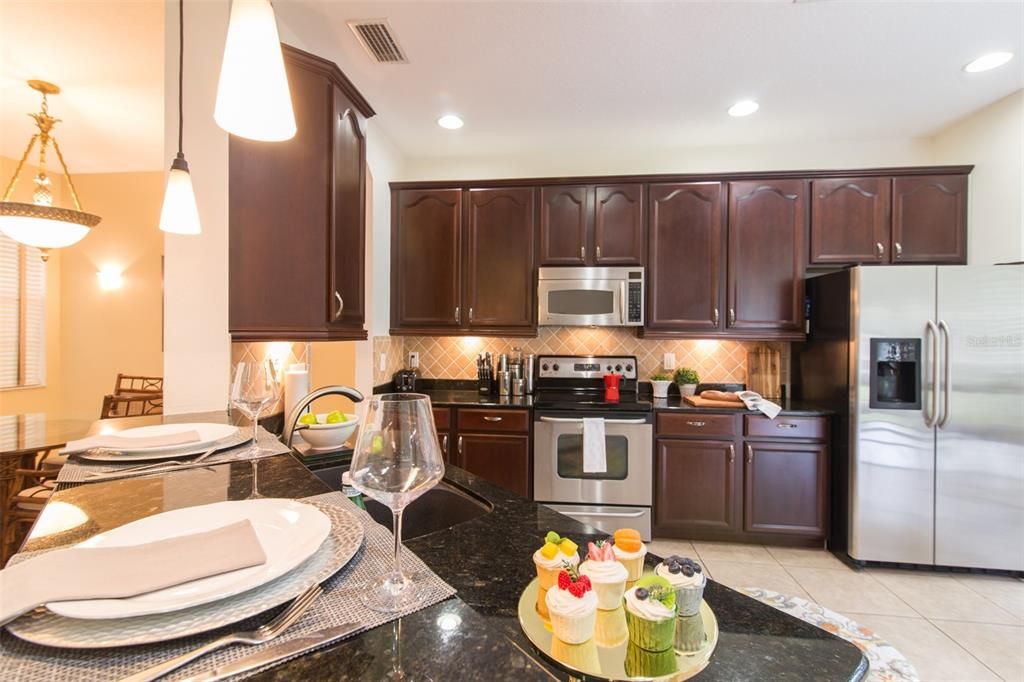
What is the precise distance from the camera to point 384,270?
3.22 m

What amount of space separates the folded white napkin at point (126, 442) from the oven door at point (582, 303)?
2.30m

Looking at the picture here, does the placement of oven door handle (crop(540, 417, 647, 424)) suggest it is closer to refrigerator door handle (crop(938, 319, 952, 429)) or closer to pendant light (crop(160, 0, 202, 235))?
refrigerator door handle (crop(938, 319, 952, 429))

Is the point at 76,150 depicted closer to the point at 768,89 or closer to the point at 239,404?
the point at 239,404

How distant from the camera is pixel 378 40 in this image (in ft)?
6.91

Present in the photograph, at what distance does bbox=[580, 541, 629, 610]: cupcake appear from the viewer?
612 mm

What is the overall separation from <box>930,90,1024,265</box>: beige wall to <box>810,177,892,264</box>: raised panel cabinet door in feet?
1.60

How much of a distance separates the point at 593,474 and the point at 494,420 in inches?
28.8

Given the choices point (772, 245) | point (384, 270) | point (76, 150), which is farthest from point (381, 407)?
point (76, 150)

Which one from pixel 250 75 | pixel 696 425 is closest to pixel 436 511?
pixel 250 75

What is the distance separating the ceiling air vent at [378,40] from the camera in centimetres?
199

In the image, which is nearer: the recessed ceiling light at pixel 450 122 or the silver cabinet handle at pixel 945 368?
the silver cabinet handle at pixel 945 368

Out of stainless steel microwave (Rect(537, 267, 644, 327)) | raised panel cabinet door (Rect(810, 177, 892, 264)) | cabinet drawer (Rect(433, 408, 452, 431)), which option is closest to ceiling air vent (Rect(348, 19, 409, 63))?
stainless steel microwave (Rect(537, 267, 644, 327))

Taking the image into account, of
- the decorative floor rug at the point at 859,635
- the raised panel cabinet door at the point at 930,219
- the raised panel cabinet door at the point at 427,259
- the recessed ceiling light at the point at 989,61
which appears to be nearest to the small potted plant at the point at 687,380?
the decorative floor rug at the point at 859,635

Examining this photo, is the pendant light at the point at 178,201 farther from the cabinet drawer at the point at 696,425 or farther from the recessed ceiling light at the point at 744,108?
the recessed ceiling light at the point at 744,108
